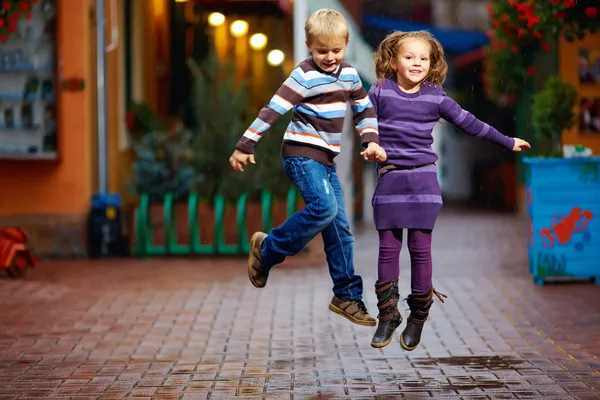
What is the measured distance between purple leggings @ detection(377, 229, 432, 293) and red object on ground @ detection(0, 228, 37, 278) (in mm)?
6005

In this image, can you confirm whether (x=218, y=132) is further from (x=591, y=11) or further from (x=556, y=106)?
(x=591, y=11)

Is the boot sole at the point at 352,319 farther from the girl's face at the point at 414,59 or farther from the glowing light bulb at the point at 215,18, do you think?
the glowing light bulb at the point at 215,18

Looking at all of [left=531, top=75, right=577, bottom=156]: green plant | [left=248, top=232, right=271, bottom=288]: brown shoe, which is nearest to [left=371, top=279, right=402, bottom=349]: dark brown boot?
[left=248, top=232, right=271, bottom=288]: brown shoe

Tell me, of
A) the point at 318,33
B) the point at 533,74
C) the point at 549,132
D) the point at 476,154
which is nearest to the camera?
the point at 318,33

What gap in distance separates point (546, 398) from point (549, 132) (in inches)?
211

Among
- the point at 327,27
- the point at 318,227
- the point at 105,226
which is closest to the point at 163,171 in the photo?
the point at 105,226

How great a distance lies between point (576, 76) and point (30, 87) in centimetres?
613

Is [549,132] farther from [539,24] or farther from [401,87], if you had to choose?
[401,87]

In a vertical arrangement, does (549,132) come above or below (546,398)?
above

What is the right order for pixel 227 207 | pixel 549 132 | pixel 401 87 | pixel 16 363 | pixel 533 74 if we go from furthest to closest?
pixel 533 74, pixel 227 207, pixel 549 132, pixel 16 363, pixel 401 87

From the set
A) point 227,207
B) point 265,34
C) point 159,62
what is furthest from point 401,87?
point 265,34

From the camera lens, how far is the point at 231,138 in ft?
46.4

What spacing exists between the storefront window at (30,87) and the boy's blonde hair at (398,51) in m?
8.06

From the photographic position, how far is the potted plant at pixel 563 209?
1095cm
